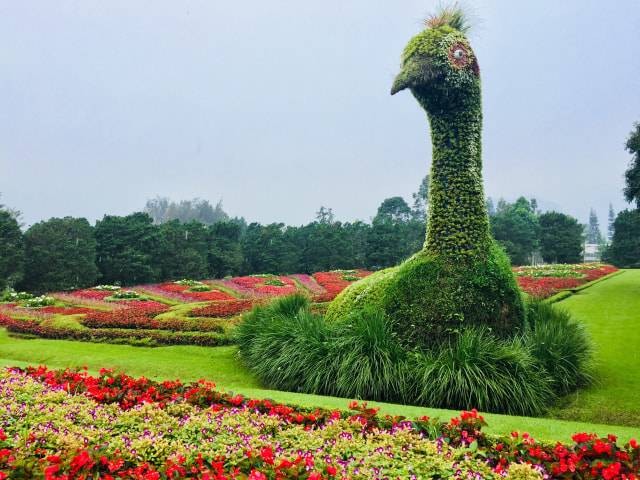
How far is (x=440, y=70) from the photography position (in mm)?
6801

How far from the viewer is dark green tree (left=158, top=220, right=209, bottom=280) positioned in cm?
2995

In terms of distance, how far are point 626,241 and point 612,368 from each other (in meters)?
43.8

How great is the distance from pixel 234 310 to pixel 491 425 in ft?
30.2

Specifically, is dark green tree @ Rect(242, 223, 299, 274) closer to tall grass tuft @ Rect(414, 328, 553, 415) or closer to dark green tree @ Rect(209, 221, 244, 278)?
dark green tree @ Rect(209, 221, 244, 278)

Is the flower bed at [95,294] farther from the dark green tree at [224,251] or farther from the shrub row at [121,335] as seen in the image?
the dark green tree at [224,251]

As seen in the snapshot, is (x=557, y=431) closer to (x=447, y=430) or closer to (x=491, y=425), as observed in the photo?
(x=491, y=425)

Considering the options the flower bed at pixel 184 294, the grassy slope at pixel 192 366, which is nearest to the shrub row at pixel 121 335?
the grassy slope at pixel 192 366

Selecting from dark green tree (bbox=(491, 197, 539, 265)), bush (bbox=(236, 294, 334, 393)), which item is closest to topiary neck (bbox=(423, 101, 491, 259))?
bush (bbox=(236, 294, 334, 393))

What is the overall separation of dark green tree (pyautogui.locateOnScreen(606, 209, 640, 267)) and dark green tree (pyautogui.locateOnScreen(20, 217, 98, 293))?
44540 mm

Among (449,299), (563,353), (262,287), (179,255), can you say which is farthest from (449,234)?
(179,255)

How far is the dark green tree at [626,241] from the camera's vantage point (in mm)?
43500

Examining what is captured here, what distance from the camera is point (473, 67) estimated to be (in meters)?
7.17

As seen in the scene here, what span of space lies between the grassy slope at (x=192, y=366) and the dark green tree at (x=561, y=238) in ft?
136

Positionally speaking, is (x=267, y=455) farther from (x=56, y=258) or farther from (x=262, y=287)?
(x=56, y=258)
